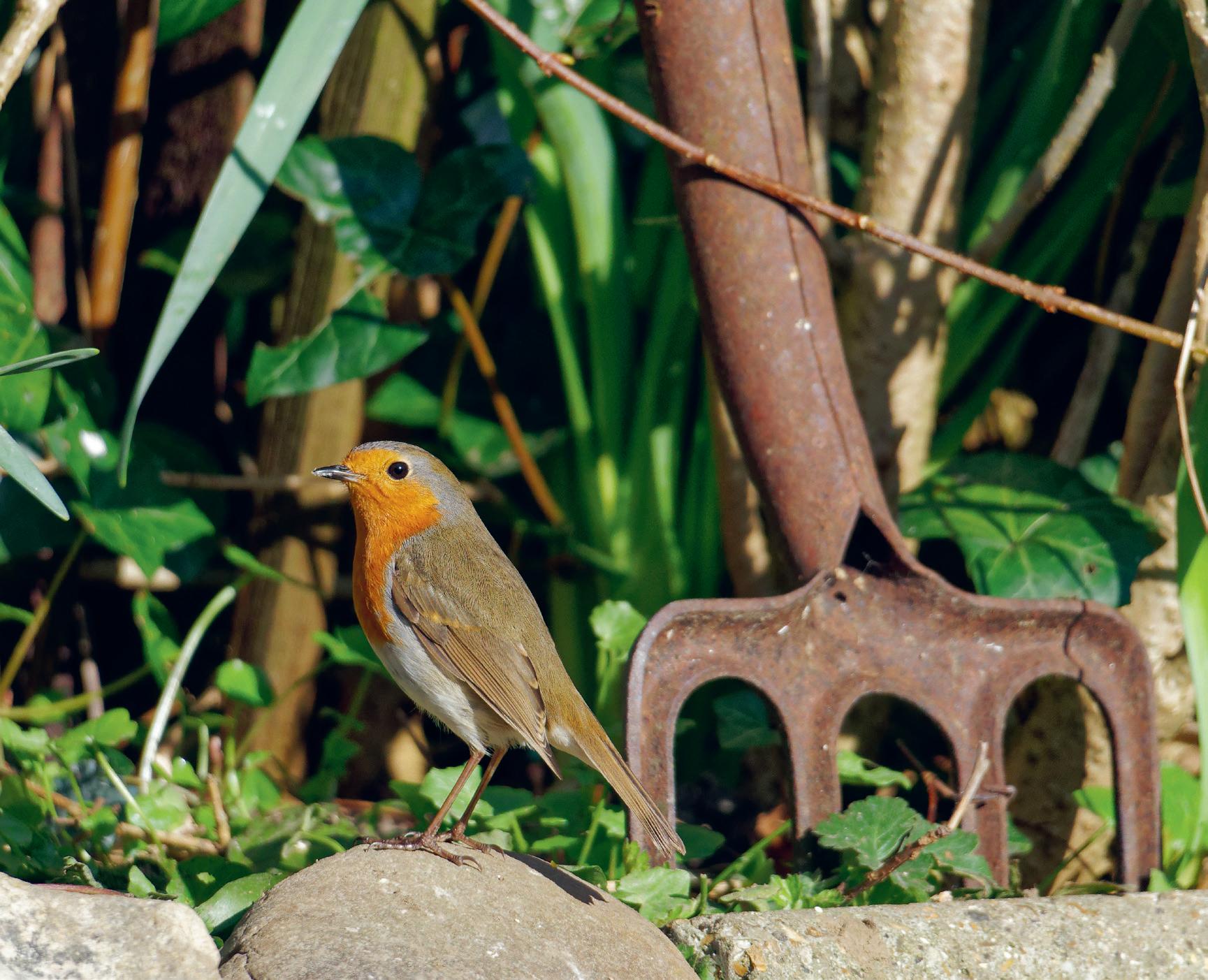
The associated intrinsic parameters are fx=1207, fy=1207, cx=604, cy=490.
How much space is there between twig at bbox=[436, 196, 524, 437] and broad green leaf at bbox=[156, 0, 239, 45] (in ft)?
2.58

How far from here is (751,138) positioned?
227 cm

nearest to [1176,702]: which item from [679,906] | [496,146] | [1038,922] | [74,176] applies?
[1038,922]

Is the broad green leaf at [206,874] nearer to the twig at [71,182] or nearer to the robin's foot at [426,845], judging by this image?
the robin's foot at [426,845]

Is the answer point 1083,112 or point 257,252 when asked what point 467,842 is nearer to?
point 257,252

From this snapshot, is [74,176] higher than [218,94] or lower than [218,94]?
lower

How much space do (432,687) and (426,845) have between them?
0.85 ft

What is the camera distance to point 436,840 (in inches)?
77.2

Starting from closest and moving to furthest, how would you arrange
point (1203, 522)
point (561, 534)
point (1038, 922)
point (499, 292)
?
point (1038, 922) < point (1203, 522) < point (561, 534) < point (499, 292)

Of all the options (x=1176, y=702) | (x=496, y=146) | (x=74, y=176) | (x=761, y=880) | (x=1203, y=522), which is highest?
(x=496, y=146)

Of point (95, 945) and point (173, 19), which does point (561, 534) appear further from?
point (95, 945)

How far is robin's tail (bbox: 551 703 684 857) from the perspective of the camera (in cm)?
192

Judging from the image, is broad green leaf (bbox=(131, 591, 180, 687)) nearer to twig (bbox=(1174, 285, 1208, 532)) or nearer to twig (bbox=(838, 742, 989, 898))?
twig (bbox=(838, 742, 989, 898))

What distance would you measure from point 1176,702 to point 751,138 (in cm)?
149

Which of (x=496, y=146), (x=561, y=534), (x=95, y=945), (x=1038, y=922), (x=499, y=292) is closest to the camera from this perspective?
(x=95, y=945)
